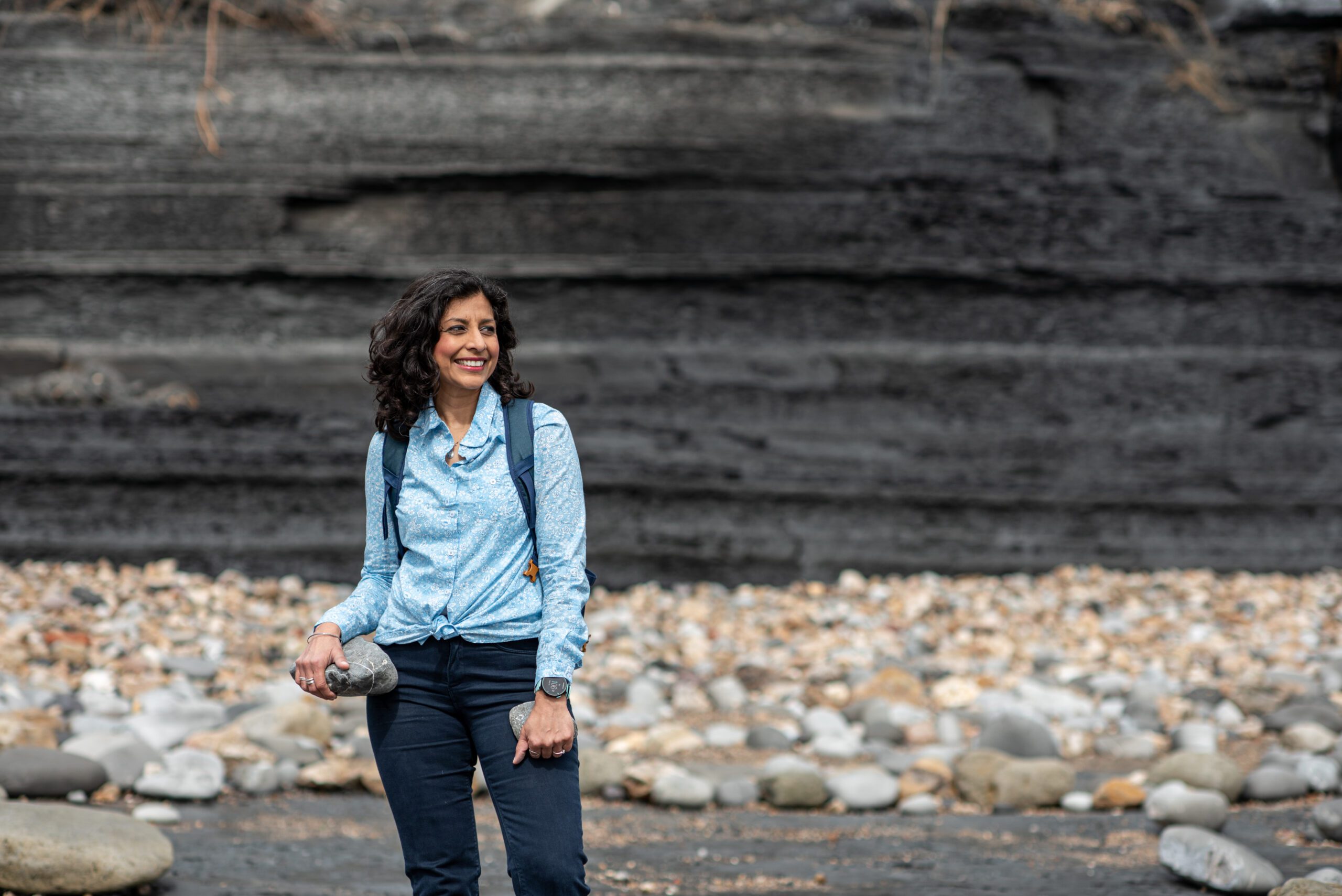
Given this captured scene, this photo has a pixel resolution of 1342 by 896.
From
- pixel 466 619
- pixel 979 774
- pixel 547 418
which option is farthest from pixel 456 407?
pixel 979 774

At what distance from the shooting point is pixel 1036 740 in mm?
4211


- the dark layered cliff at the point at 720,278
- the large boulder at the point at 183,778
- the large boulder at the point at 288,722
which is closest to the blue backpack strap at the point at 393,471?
the large boulder at the point at 183,778

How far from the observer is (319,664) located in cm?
192

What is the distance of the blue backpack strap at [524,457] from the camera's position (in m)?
1.98

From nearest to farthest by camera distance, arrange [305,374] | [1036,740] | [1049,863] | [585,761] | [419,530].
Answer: [419,530]
[1049,863]
[585,761]
[1036,740]
[305,374]

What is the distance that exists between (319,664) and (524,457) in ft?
1.59

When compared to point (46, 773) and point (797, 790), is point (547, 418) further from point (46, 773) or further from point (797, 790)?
point (46, 773)

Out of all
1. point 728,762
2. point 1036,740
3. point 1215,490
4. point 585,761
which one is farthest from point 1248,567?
point 585,761

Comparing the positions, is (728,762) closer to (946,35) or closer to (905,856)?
(905,856)

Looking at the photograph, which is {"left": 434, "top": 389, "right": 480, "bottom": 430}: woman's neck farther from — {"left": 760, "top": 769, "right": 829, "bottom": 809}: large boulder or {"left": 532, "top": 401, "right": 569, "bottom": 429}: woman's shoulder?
Result: {"left": 760, "top": 769, "right": 829, "bottom": 809}: large boulder

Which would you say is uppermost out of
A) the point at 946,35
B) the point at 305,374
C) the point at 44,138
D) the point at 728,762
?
the point at 946,35

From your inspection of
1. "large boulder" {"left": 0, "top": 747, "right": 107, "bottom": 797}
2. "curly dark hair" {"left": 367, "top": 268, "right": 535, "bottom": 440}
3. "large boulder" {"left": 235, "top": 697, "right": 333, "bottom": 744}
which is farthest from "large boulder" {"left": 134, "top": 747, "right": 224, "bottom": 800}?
"curly dark hair" {"left": 367, "top": 268, "right": 535, "bottom": 440}

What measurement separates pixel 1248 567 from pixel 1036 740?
328 centimetres

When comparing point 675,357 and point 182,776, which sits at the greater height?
point 675,357
